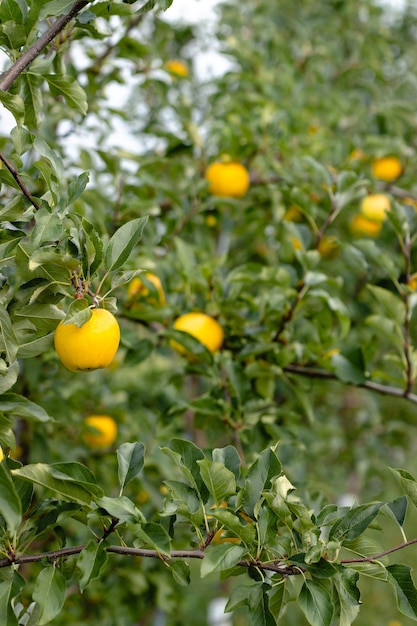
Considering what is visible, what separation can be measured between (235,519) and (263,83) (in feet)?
4.68

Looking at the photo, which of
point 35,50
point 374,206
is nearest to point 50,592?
point 35,50

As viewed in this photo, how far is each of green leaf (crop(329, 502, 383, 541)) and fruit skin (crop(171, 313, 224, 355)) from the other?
45 cm

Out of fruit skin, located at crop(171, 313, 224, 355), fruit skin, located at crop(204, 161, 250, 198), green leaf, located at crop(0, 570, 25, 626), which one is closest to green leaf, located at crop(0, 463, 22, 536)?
green leaf, located at crop(0, 570, 25, 626)

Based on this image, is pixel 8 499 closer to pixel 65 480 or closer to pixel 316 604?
pixel 65 480

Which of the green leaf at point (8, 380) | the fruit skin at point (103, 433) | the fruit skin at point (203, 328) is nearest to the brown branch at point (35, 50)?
→ the green leaf at point (8, 380)

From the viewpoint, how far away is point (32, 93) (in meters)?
0.70

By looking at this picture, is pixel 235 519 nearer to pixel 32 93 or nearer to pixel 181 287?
pixel 32 93

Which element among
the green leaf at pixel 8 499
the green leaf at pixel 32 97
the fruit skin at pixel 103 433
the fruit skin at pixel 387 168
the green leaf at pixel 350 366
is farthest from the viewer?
the fruit skin at pixel 387 168

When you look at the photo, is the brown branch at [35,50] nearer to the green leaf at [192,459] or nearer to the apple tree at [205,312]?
the apple tree at [205,312]

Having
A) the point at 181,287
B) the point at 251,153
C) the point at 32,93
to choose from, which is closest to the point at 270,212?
the point at 251,153

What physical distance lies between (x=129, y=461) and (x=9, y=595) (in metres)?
0.15

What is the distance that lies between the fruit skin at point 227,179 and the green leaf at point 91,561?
957 millimetres

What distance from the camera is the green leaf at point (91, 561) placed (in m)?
0.54

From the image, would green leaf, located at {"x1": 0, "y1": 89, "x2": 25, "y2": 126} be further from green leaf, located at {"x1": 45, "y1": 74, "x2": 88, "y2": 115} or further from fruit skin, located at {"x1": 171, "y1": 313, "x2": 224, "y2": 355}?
fruit skin, located at {"x1": 171, "y1": 313, "x2": 224, "y2": 355}
